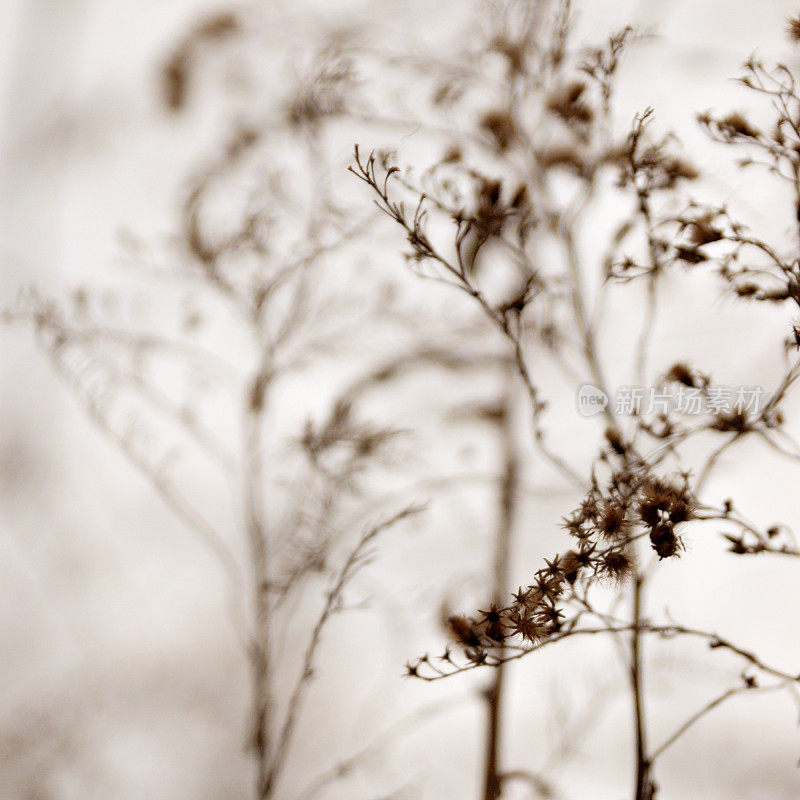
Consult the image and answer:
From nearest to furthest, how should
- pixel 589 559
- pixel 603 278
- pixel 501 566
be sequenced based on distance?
1. pixel 589 559
2. pixel 603 278
3. pixel 501 566

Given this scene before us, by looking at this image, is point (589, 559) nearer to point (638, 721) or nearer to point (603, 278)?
point (638, 721)

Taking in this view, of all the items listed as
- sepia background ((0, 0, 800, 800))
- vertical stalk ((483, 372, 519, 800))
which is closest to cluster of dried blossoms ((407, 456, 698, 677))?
vertical stalk ((483, 372, 519, 800))

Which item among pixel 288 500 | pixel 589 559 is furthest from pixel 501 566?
pixel 589 559

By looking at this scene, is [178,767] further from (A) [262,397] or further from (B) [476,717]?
(A) [262,397]

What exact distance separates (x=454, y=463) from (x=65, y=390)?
46 cm

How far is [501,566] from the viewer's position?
24.4 inches

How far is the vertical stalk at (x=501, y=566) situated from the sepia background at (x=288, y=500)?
29 mm

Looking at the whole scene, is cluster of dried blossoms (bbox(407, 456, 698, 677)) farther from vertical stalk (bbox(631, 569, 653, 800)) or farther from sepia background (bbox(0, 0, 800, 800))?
sepia background (bbox(0, 0, 800, 800))

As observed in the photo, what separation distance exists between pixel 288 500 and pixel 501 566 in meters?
0.20

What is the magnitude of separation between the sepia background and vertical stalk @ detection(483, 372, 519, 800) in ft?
0.10

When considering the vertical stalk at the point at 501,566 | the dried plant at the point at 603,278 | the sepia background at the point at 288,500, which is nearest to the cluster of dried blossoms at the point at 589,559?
the dried plant at the point at 603,278

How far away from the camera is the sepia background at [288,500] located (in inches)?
27.8

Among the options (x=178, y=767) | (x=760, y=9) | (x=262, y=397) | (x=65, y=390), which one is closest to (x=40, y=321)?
(x=262, y=397)

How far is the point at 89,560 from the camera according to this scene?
85 cm
